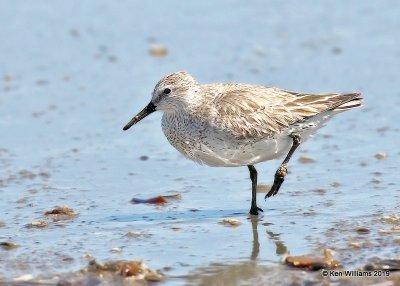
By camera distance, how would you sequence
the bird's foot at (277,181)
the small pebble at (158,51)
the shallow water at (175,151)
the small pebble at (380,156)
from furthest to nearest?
1. the small pebble at (158,51)
2. the small pebble at (380,156)
3. the bird's foot at (277,181)
4. the shallow water at (175,151)

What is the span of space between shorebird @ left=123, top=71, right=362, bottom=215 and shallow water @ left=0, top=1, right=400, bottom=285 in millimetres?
569

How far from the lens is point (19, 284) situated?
7.72 metres

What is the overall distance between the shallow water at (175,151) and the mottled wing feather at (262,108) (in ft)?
2.74

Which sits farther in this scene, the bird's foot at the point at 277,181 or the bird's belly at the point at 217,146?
the bird's foot at the point at 277,181

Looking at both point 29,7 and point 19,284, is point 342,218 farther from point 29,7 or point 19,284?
point 29,7

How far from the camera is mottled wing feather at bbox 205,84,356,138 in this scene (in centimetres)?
961

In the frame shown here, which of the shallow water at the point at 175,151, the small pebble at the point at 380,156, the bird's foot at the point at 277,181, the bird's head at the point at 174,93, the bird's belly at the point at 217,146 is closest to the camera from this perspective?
the shallow water at the point at 175,151

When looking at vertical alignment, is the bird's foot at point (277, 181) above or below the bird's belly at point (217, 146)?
below

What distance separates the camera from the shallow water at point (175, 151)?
28.1ft

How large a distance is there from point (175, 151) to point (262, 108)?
2.24 meters

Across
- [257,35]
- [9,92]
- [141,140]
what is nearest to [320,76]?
[257,35]

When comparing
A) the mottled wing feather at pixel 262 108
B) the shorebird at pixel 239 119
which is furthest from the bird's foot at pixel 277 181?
the mottled wing feather at pixel 262 108

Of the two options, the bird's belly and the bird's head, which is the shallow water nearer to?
the bird's belly

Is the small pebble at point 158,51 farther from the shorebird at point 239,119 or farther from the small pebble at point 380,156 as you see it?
the shorebird at point 239,119
